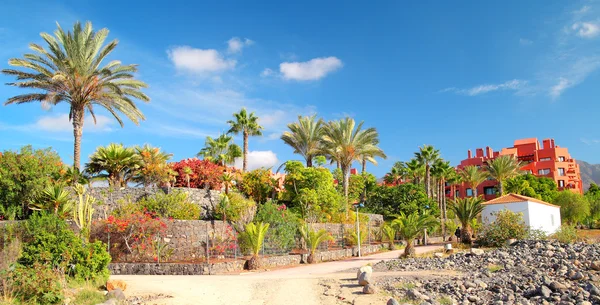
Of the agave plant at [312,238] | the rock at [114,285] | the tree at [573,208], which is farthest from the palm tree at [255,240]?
the tree at [573,208]

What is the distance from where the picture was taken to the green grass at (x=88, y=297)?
11.5 meters

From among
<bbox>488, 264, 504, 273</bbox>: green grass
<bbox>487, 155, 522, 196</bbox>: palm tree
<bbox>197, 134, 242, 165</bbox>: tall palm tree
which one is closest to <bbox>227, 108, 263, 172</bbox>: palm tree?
<bbox>197, 134, 242, 165</bbox>: tall palm tree

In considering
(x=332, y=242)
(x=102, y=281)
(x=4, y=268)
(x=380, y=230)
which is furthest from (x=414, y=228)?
(x=4, y=268)

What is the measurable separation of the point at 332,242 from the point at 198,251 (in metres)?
10.5

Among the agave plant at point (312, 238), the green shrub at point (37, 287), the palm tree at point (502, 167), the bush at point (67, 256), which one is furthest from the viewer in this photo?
the palm tree at point (502, 167)

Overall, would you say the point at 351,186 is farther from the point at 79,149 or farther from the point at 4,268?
the point at 4,268

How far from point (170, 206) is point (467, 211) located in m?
18.0

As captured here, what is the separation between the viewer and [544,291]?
13.3 metres

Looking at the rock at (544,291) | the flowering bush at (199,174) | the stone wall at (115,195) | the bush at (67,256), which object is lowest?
the rock at (544,291)

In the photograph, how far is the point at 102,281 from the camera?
13.1 meters

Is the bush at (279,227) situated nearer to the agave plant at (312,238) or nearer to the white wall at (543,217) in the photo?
the agave plant at (312,238)

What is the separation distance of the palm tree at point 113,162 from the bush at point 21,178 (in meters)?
3.15

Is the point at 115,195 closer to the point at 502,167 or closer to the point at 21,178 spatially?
the point at 21,178

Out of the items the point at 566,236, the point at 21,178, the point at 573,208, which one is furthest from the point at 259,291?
the point at 573,208
